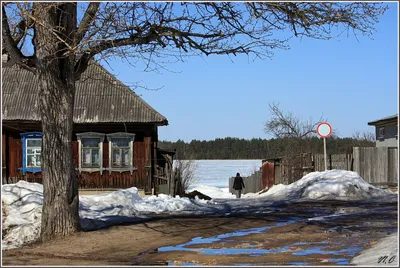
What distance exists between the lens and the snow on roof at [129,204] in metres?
15.9

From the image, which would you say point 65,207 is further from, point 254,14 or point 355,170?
point 355,170

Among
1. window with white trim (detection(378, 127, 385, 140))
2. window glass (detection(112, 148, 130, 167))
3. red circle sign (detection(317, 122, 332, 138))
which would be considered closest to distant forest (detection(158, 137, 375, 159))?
window with white trim (detection(378, 127, 385, 140))

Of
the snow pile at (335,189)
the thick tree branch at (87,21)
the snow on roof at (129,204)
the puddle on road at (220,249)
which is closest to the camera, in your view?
the puddle on road at (220,249)

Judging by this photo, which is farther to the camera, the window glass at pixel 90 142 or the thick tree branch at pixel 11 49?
the window glass at pixel 90 142

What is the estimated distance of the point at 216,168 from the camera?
7569 cm

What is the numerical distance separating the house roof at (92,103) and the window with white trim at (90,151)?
82cm

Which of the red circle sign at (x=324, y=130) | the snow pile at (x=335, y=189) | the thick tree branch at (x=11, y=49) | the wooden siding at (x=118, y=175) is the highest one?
Result: the thick tree branch at (x=11, y=49)

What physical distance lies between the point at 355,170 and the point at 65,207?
17518 mm

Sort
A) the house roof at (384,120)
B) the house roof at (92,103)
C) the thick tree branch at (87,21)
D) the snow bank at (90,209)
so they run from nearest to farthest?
the thick tree branch at (87,21) → the snow bank at (90,209) → the house roof at (92,103) → the house roof at (384,120)

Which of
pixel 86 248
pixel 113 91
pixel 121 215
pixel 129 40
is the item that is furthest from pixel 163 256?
pixel 113 91

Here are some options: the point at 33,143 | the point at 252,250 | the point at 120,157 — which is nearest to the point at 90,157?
the point at 120,157

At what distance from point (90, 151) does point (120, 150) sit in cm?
130

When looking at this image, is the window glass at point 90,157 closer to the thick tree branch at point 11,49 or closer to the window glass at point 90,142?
the window glass at point 90,142

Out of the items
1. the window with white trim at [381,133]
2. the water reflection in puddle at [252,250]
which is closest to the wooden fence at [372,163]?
the window with white trim at [381,133]
